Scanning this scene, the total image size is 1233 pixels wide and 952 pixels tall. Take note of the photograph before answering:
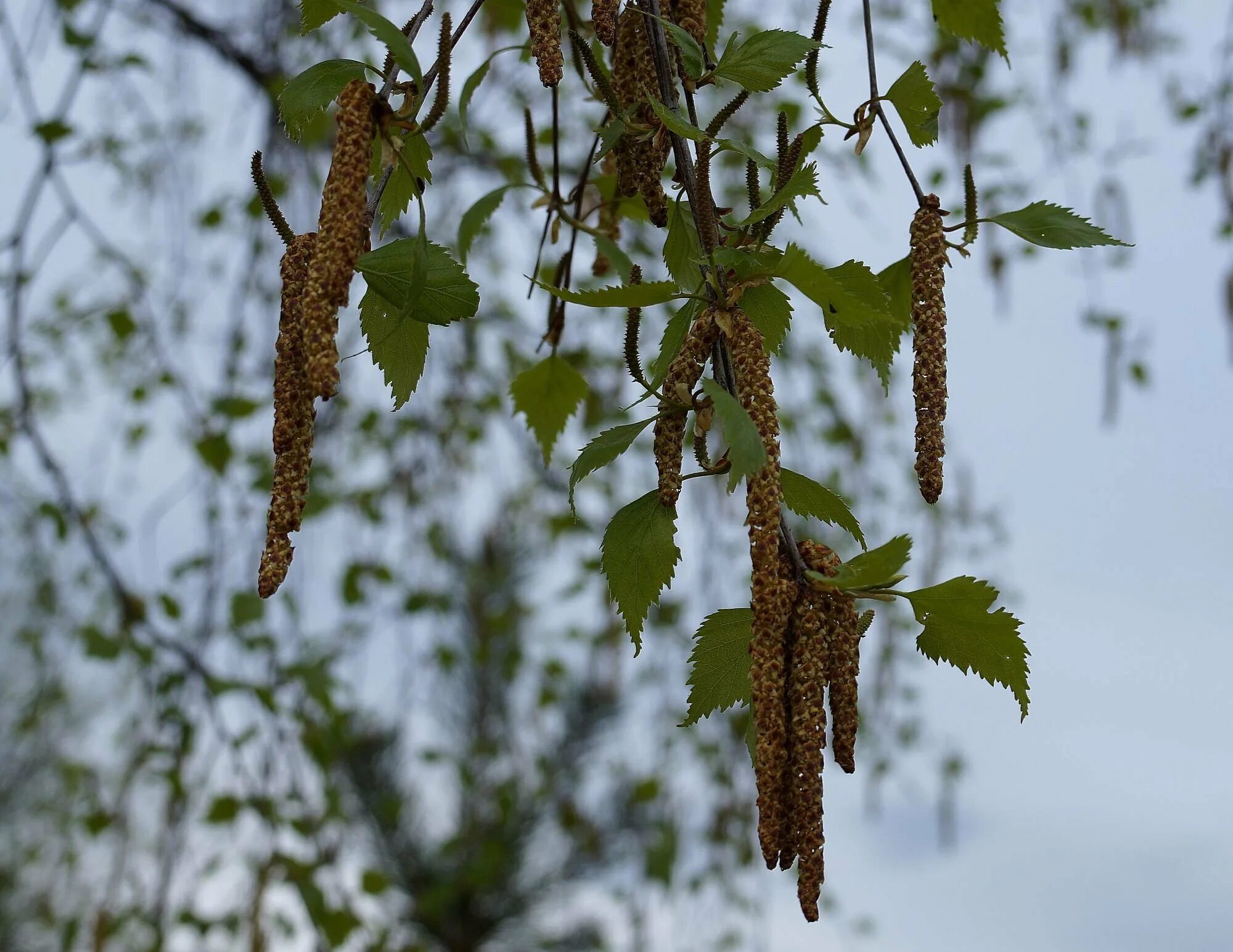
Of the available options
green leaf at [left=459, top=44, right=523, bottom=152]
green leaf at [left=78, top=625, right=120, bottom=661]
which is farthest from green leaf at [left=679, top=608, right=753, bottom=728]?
green leaf at [left=78, top=625, right=120, bottom=661]

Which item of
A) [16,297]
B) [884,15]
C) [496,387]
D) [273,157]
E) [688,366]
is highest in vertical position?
[884,15]

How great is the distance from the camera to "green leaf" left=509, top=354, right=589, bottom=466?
3.47ft

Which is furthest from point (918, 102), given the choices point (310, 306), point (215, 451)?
point (215, 451)

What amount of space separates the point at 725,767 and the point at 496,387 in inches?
48.2

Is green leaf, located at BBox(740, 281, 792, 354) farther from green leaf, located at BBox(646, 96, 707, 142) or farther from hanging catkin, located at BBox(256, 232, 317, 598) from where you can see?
hanging catkin, located at BBox(256, 232, 317, 598)

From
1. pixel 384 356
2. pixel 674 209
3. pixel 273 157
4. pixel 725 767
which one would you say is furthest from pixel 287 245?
pixel 725 767

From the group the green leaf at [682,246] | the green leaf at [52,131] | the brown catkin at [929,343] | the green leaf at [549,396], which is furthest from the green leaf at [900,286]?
the green leaf at [52,131]

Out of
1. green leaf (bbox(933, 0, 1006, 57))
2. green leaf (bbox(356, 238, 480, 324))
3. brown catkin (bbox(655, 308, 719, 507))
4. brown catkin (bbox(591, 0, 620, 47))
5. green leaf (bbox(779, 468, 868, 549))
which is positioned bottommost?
green leaf (bbox(779, 468, 868, 549))

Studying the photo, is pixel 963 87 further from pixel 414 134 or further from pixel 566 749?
pixel 566 749

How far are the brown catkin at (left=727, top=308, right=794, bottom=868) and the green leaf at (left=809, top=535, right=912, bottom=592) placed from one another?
0.11 ft

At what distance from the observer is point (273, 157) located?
2664 millimetres

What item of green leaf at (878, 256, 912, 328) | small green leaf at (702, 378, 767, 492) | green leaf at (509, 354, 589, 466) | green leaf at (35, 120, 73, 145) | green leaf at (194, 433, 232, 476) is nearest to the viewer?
small green leaf at (702, 378, 767, 492)

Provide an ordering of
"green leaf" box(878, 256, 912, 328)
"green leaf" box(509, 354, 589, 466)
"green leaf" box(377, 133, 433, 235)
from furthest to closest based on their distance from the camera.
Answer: "green leaf" box(509, 354, 589, 466), "green leaf" box(878, 256, 912, 328), "green leaf" box(377, 133, 433, 235)

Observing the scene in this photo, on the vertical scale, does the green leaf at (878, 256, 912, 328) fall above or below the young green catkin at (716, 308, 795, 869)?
above
